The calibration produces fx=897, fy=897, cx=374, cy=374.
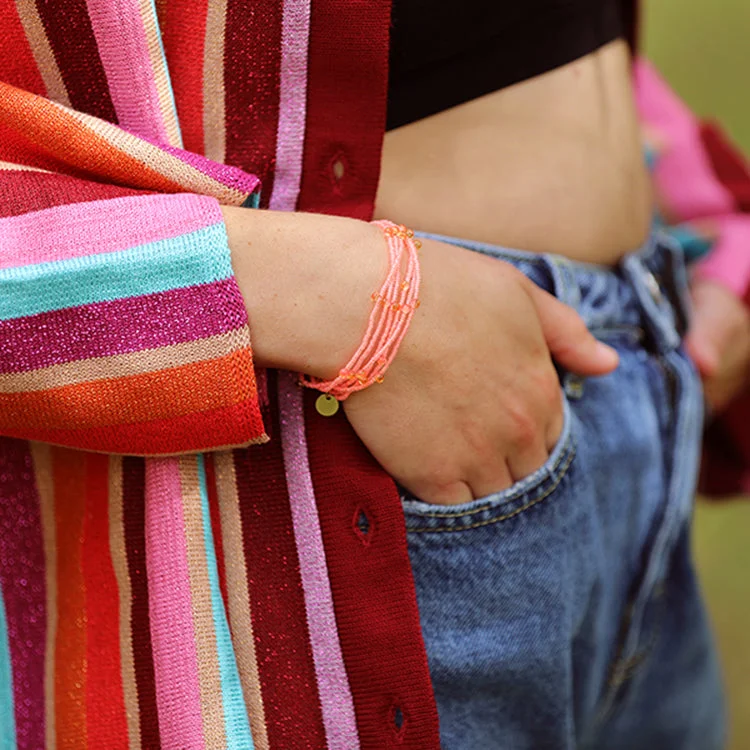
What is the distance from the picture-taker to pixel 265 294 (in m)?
0.53

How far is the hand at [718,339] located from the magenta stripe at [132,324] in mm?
646

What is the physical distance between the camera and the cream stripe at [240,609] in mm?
581

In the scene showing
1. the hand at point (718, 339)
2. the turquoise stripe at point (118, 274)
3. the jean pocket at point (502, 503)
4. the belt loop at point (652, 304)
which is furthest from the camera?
the hand at point (718, 339)

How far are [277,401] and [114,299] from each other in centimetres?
13

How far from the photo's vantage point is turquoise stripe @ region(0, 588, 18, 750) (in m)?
0.59

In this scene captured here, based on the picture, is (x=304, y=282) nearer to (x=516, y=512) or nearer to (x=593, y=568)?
(x=516, y=512)

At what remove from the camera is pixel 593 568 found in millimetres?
710

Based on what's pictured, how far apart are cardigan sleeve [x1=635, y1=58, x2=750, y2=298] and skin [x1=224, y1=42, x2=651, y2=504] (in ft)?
1.16

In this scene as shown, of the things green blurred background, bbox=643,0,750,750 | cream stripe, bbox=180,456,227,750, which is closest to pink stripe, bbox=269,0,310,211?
cream stripe, bbox=180,456,227,750

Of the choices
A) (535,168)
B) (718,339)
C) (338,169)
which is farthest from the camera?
(718,339)

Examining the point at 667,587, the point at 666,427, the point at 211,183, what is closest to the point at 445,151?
the point at 211,183

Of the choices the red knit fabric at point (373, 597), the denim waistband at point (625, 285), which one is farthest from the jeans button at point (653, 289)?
the red knit fabric at point (373, 597)

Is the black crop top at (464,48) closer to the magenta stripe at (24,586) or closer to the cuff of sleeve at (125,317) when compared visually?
the cuff of sleeve at (125,317)

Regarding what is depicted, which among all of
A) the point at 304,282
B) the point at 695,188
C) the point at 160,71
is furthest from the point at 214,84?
the point at 695,188
